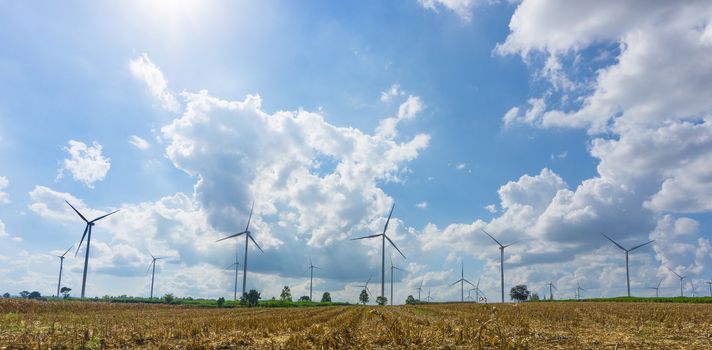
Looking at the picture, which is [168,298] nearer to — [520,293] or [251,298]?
[251,298]

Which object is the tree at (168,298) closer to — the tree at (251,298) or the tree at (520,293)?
the tree at (251,298)

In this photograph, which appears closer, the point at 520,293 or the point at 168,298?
the point at 168,298

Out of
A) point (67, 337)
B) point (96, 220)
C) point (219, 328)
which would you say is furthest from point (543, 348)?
point (96, 220)

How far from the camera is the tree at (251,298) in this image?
11106 cm

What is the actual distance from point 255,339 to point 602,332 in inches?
694

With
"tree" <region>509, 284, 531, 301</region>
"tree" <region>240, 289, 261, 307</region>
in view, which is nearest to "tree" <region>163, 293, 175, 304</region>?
"tree" <region>240, 289, 261, 307</region>

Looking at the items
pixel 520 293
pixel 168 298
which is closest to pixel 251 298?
pixel 168 298

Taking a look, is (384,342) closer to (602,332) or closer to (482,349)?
(482,349)

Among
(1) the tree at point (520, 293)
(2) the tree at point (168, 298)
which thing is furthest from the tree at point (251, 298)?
(1) the tree at point (520, 293)

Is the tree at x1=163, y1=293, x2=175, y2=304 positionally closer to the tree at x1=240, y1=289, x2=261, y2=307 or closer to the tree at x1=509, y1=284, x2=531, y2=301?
the tree at x1=240, y1=289, x2=261, y2=307

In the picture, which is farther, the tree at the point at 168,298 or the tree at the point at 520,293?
the tree at the point at 520,293

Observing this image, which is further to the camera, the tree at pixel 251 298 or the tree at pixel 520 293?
the tree at pixel 520 293

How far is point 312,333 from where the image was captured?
2369 cm

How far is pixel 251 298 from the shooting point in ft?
365
